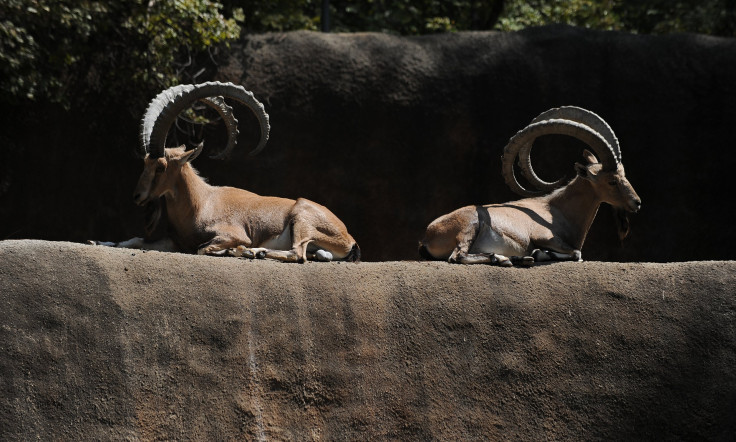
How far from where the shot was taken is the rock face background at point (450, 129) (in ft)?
42.8

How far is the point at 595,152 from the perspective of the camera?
9.97 metres

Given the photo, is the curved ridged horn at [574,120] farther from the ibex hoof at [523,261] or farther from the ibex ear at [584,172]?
the ibex hoof at [523,261]

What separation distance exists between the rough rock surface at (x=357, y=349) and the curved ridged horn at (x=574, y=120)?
6.14ft

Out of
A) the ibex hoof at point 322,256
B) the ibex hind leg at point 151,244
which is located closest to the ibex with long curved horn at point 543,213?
the ibex hoof at point 322,256

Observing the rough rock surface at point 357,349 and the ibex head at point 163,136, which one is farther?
the ibex head at point 163,136

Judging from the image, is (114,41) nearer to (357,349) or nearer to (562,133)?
(562,133)

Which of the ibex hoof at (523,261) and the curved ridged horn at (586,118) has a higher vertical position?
the curved ridged horn at (586,118)

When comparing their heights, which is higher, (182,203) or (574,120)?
(574,120)

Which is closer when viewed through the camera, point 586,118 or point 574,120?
point 586,118

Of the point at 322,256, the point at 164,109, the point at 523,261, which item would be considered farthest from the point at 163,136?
the point at 523,261

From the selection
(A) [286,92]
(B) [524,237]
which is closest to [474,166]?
(A) [286,92]

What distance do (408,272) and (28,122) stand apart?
6.38 metres

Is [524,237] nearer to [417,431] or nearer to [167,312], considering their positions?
[417,431]

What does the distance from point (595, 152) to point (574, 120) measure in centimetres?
61
